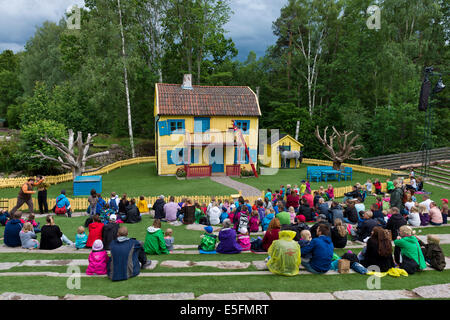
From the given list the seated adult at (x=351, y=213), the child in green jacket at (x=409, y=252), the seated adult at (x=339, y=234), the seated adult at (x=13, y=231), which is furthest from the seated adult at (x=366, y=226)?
the seated adult at (x=13, y=231)

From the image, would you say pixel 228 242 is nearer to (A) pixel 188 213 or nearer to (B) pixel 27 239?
(A) pixel 188 213

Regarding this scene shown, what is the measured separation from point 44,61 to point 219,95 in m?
33.3

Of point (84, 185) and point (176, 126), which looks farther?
point (176, 126)

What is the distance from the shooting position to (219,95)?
30422 millimetres

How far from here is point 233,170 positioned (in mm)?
28234

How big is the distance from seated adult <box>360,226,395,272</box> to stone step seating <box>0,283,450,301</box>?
1.06m

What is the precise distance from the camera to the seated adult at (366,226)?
10100 millimetres

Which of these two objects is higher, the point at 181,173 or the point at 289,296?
the point at 181,173

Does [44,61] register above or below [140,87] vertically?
above

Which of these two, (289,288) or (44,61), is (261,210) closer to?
(289,288)

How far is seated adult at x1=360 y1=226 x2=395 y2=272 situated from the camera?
7336mm

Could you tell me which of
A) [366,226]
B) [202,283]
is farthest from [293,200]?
[202,283]

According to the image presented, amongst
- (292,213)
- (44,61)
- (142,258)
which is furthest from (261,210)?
(44,61)

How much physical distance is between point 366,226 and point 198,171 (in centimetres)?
1858
